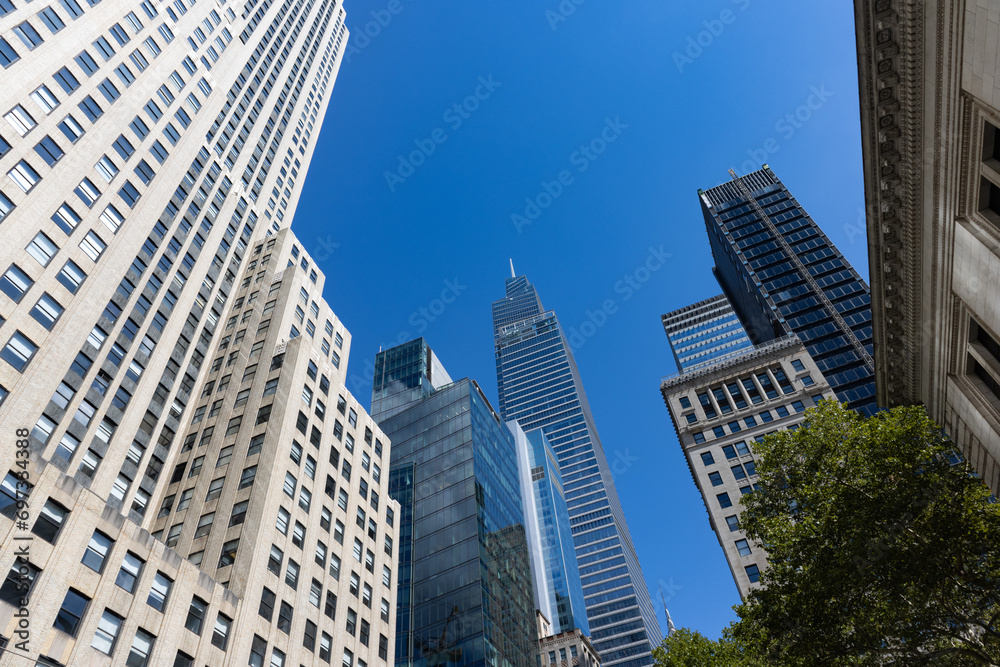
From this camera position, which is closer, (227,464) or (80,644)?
(80,644)

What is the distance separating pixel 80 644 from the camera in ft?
88.1

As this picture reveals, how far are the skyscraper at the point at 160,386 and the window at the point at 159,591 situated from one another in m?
0.12

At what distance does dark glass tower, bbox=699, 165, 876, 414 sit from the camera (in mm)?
94000

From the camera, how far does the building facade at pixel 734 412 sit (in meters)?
61.2

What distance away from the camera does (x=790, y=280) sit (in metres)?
110

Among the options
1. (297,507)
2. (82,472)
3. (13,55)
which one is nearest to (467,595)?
(297,507)

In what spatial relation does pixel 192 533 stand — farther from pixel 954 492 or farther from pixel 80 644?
pixel 954 492

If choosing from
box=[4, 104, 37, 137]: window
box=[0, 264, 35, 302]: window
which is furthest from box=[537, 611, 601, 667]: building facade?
box=[4, 104, 37, 137]: window

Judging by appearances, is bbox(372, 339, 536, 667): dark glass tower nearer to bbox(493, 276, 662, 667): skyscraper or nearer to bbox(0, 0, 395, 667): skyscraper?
bbox(0, 0, 395, 667): skyscraper

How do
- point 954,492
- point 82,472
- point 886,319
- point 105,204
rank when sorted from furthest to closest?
point 105,204 → point 82,472 → point 886,319 → point 954,492

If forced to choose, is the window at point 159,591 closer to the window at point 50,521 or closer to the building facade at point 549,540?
the window at point 50,521

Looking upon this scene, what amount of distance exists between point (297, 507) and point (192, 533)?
7.01 metres

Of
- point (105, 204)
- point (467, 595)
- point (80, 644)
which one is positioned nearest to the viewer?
point (80, 644)

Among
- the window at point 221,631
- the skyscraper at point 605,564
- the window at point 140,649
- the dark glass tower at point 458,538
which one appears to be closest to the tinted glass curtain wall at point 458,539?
the dark glass tower at point 458,538
